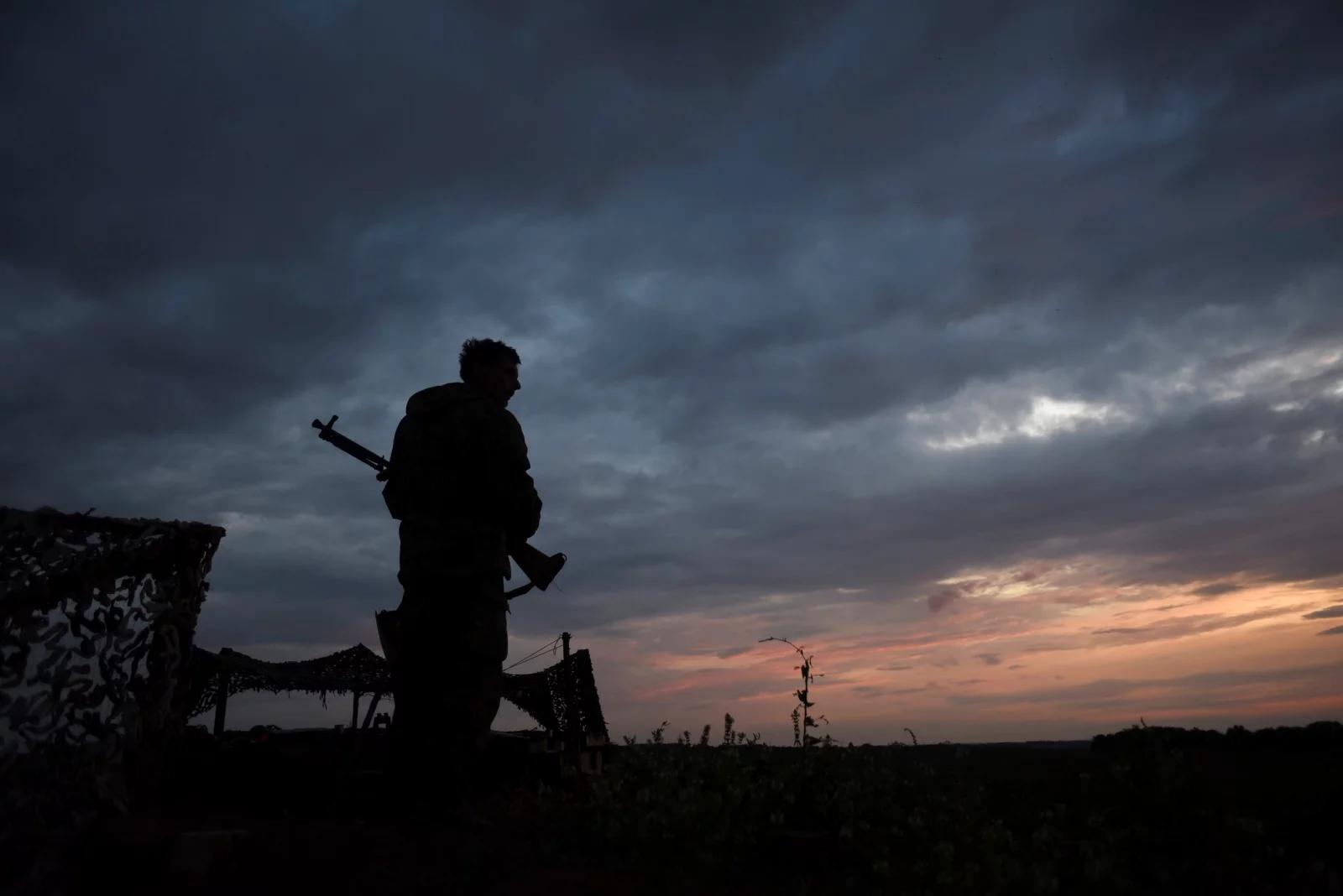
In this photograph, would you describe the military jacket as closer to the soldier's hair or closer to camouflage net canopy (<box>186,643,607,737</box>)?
the soldier's hair

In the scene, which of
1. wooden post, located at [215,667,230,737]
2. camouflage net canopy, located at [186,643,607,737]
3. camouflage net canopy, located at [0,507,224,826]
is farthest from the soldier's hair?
wooden post, located at [215,667,230,737]

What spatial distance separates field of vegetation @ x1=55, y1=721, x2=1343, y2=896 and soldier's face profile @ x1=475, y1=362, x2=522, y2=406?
9.11 feet

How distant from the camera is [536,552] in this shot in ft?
21.7

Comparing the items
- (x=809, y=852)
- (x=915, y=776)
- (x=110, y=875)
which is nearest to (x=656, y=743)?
(x=809, y=852)

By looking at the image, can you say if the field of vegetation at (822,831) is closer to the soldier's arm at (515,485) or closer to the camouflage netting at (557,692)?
the soldier's arm at (515,485)

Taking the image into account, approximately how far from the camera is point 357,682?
58.5 feet

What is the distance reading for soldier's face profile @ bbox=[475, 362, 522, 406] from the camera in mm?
6336

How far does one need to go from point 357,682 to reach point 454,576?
13.6m

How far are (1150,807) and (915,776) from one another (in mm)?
1586

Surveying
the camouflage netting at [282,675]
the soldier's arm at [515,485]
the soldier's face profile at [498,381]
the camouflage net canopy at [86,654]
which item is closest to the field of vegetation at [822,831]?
the camouflage net canopy at [86,654]

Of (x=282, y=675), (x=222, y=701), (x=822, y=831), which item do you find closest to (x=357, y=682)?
(x=282, y=675)

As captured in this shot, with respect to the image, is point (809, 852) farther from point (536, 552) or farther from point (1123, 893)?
point (536, 552)

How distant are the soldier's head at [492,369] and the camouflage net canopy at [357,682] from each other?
30.0 ft

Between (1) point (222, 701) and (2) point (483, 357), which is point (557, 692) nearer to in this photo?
(1) point (222, 701)
